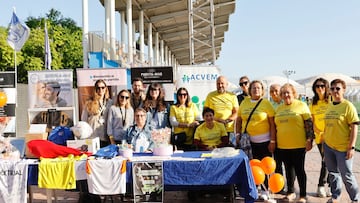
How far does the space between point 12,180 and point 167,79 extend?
3961 millimetres

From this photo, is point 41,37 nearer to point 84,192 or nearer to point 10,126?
point 10,126

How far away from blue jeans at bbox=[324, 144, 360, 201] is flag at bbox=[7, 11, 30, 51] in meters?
7.40

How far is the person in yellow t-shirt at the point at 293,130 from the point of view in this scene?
5.00 meters

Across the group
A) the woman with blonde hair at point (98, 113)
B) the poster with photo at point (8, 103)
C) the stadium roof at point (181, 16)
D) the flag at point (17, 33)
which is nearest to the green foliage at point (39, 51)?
the stadium roof at point (181, 16)

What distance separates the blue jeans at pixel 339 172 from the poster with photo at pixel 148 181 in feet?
6.79

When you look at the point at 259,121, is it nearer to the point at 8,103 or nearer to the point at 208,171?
the point at 208,171

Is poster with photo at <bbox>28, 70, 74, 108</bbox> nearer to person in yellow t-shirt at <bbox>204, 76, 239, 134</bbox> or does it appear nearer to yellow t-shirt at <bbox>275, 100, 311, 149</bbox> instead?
person in yellow t-shirt at <bbox>204, 76, 239, 134</bbox>

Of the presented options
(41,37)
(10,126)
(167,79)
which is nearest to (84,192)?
(167,79)

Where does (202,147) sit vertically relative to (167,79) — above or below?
below

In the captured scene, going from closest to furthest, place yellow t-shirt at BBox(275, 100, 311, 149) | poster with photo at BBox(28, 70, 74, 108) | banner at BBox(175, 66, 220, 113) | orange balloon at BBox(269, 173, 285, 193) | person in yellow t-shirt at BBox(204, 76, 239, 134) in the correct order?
orange balloon at BBox(269, 173, 285, 193)
yellow t-shirt at BBox(275, 100, 311, 149)
person in yellow t-shirt at BBox(204, 76, 239, 134)
poster with photo at BBox(28, 70, 74, 108)
banner at BBox(175, 66, 220, 113)

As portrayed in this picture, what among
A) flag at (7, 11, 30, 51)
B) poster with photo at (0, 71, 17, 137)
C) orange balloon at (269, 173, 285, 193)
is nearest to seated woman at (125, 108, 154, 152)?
Result: orange balloon at (269, 173, 285, 193)

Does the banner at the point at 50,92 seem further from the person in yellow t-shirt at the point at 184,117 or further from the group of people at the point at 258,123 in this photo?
the person in yellow t-shirt at the point at 184,117

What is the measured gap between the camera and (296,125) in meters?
5.00

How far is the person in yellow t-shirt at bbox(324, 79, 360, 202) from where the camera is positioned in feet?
14.9
